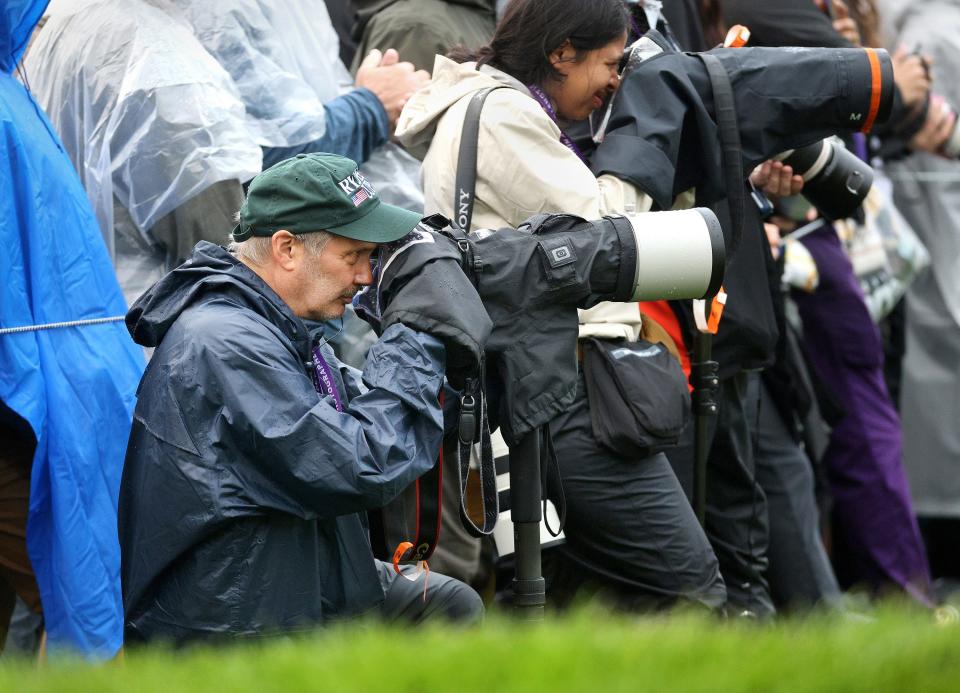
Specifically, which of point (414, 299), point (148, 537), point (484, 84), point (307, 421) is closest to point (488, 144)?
point (484, 84)

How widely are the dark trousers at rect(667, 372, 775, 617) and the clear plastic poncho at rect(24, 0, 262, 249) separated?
1.56 metres

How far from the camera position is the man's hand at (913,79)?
5.95m

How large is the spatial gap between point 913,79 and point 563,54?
8.66 feet

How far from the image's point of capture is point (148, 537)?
3004 millimetres

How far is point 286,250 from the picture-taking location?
3158 millimetres

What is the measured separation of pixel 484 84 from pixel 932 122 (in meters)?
2.98

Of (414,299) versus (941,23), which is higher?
(414,299)

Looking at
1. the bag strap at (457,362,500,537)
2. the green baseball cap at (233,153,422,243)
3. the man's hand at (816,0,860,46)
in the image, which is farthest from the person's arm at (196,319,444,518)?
the man's hand at (816,0,860,46)

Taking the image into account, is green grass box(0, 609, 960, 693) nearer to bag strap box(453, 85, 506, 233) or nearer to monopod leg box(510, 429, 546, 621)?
monopod leg box(510, 429, 546, 621)

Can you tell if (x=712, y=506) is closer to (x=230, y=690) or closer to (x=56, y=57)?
(x=56, y=57)

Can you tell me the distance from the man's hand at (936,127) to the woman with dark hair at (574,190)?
265 cm

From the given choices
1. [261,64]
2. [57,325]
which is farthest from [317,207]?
[261,64]

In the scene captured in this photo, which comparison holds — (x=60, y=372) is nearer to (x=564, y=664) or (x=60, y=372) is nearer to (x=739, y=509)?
(x=739, y=509)

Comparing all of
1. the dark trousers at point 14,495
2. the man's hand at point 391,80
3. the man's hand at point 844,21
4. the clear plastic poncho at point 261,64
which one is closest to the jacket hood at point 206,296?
the dark trousers at point 14,495
